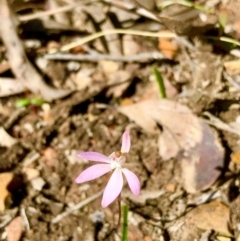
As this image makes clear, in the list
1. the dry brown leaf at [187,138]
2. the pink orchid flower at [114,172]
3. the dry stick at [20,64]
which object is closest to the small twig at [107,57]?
the dry stick at [20,64]

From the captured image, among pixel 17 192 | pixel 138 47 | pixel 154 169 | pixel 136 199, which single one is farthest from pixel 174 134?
pixel 17 192

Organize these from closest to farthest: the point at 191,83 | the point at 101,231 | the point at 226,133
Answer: the point at 101,231, the point at 226,133, the point at 191,83

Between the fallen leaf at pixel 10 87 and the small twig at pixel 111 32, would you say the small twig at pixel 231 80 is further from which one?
the fallen leaf at pixel 10 87

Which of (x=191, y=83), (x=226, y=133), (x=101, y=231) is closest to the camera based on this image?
(x=101, y=231)

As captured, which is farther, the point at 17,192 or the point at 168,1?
the point at 168,1

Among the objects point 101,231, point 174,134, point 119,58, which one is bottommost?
point 101,231

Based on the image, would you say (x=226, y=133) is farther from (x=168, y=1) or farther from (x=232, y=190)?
(x=168, y=1)

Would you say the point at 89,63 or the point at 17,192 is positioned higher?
the point at 89,63

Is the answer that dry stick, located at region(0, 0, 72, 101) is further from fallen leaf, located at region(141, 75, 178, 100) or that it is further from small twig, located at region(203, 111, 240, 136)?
small twig, located at region(203, 111, 240, 136)
